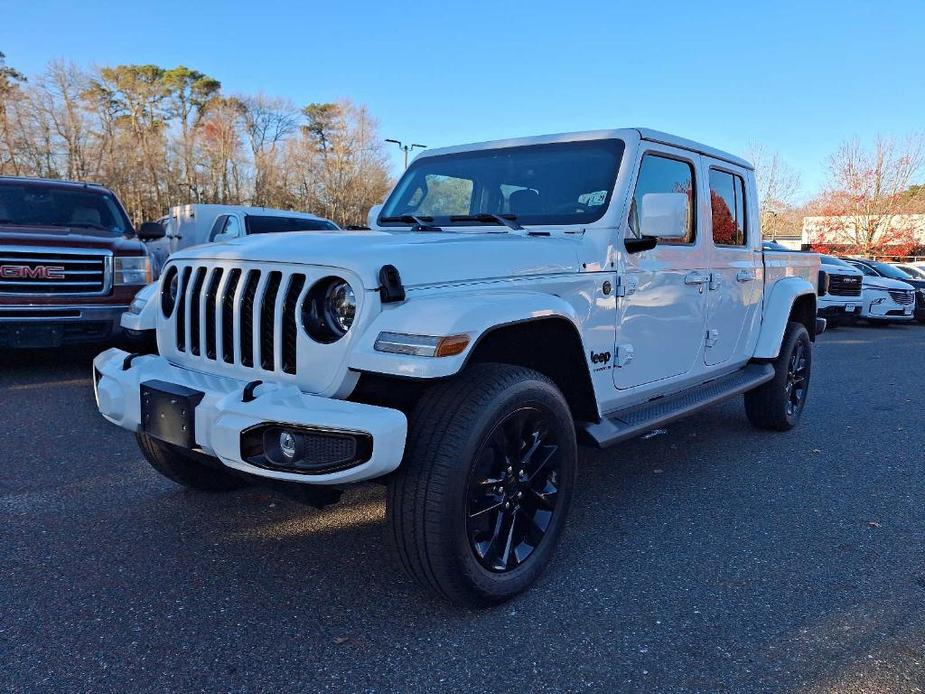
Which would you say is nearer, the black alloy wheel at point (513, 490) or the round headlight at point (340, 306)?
the round headlight at point (340, 306)

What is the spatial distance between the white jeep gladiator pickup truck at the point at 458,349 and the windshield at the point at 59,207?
4703 millimetres

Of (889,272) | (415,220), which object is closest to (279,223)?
(415,220)

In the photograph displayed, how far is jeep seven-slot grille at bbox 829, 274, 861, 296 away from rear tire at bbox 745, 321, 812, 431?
1017 cm

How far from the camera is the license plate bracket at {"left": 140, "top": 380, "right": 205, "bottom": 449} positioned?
2426mm

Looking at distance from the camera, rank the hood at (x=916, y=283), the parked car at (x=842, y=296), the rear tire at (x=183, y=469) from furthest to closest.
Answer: the hood at (x=916, y=283), the parked car at (x=842, y=296), the rear tire at (x=183, y=469)

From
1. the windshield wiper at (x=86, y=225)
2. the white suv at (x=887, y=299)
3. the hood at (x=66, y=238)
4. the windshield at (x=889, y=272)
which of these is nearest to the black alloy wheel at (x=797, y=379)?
the hood at (x=66, y=238)

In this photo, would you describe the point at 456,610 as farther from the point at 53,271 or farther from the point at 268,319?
the point at 53,271

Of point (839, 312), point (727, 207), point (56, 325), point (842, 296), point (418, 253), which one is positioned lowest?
point (839, 312)

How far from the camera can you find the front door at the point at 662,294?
3.39m

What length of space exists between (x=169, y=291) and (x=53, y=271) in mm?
3748

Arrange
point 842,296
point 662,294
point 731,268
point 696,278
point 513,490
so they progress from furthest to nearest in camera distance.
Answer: point 842,296 < point 731,268 < point 696,278 < point 662,294 < point 513,490

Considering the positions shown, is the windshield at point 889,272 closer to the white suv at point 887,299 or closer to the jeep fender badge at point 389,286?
the white suv at point 887,299

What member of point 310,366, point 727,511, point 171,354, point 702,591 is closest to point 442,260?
point 310,366

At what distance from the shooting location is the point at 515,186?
3738 mm
